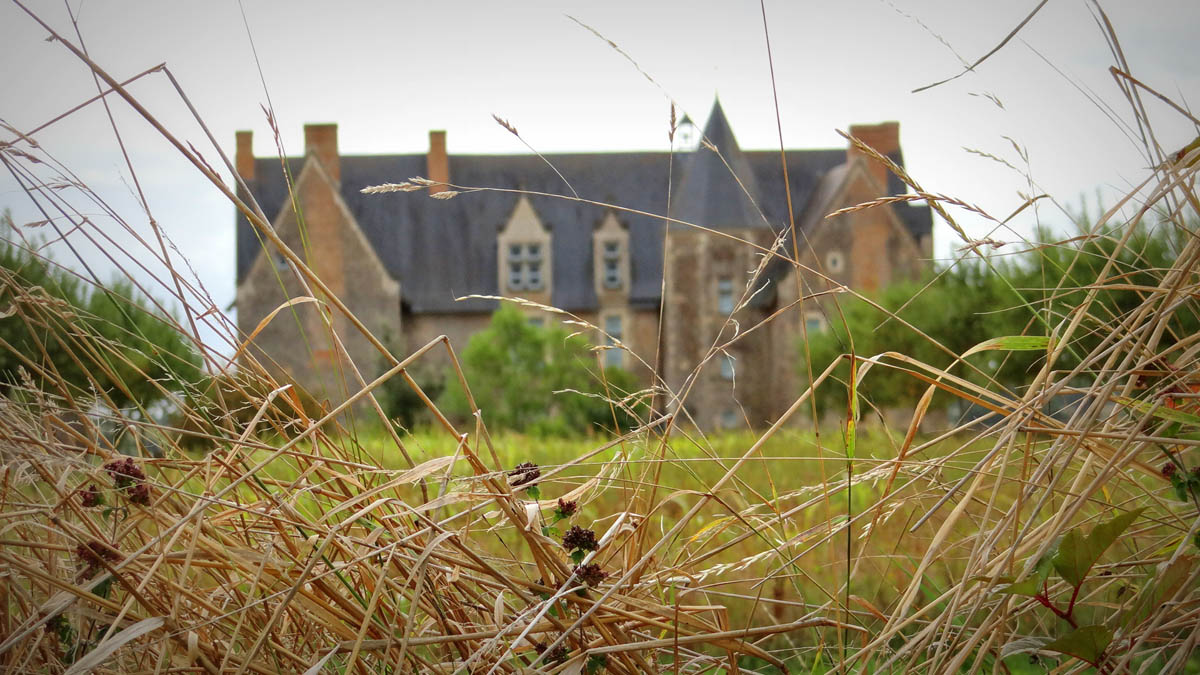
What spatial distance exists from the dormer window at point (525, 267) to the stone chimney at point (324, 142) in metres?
5.52

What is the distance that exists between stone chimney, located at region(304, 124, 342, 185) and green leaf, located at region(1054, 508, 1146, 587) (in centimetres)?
2796

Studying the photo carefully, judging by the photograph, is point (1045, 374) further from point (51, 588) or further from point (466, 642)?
point (51, 588)

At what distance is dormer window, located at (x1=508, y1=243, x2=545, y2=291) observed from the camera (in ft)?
94.2

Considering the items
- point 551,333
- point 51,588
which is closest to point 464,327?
point 551,333

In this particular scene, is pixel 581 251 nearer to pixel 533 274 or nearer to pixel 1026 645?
pixel 533 274

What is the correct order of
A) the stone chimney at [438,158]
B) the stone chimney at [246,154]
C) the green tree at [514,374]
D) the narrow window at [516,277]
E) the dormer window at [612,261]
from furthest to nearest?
the stone chimney at [438,158] → the dormer window at [612,261] → the narrow window at [516,277] → the stone chimney at [246,154] → the green tree at [514,374]

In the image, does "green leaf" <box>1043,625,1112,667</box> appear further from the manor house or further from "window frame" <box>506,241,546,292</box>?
"window frame" <box>506,241,546,292</box>

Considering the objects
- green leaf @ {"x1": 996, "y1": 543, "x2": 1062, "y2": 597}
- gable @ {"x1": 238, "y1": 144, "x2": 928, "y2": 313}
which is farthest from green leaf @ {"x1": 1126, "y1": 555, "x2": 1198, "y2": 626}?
gable @ {"x1": 238, "y1": 144, "x2": 928, "y2": 313}

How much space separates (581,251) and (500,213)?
10.0ft

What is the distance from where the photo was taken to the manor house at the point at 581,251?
26.5 meters

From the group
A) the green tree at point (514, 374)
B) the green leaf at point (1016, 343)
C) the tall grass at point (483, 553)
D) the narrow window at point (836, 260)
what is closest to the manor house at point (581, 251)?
the narrow window at point (836, 260)

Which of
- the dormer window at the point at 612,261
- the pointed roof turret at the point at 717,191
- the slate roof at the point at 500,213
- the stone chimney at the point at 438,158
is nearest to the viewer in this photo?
the pointed roof turret at the point at 717,191

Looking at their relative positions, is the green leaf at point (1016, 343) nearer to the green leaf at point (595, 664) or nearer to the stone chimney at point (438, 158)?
the green leaf at point (595, 664)

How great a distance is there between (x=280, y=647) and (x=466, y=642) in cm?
22
